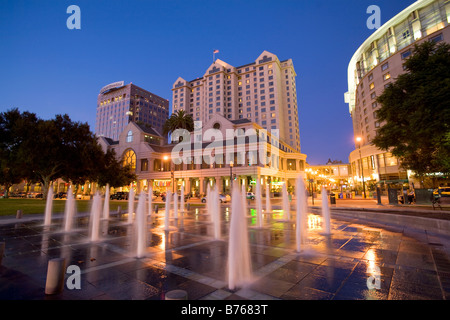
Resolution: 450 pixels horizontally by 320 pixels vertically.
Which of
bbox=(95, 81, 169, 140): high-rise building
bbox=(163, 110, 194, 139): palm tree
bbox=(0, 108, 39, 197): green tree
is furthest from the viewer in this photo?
bbox=(95, 81, 169, 140): high-rise building

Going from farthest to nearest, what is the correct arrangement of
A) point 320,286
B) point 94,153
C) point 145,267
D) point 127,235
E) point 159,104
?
point 159,104
point 94,153
point 127,235
point 145,267
point 320,286

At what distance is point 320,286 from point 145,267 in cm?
419

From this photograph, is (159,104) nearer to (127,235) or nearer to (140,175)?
(140,175)

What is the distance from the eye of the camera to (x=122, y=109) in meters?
130

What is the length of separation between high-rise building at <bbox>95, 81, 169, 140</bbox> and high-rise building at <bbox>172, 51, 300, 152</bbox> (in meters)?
Result: 50.4

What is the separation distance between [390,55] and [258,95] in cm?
4722

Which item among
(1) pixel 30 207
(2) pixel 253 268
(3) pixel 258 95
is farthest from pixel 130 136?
(2) pixel 253 268

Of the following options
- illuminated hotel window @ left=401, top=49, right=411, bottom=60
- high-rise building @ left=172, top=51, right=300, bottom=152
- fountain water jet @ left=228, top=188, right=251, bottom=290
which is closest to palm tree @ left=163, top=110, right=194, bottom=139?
high-rise building @ left=172, top=51, right=300, bottom=152

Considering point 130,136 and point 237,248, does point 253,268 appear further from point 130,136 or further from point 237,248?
point 130,136

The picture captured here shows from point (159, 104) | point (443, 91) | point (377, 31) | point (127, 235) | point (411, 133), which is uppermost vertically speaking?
point (159, 104)

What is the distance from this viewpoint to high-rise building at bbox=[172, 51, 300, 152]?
3469 inches

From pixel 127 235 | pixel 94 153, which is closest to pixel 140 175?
pixel 94 153

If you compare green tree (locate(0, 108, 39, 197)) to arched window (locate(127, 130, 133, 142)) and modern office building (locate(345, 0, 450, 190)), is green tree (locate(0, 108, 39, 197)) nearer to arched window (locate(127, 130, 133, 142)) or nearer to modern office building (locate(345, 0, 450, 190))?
arched window (locate(127, 130, 133, 142))
